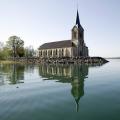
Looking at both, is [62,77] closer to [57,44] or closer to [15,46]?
[15,46]

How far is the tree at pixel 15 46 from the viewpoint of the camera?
11174 centimetres

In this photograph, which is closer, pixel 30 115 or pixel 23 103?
pixel 30 115

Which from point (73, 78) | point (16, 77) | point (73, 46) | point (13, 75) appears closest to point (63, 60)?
point (73, 46)

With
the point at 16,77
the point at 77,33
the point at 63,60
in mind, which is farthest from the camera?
the point at 77,33

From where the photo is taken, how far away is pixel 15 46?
4449 inches

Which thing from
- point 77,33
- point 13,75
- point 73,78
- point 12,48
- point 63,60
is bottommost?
point 73,78

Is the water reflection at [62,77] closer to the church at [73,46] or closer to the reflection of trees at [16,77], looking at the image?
the reflection of trees at [16,77]

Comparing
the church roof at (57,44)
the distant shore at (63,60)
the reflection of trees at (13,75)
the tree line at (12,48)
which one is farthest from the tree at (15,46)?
the reflection of trees at (13,75)

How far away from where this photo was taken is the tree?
112 m

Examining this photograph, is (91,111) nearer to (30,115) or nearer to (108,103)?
(108,103)

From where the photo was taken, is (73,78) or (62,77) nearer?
(73,78)

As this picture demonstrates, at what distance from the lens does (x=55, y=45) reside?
409ft

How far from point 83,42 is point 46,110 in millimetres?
102094

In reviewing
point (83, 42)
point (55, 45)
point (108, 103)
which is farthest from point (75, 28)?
point (108, 103)
